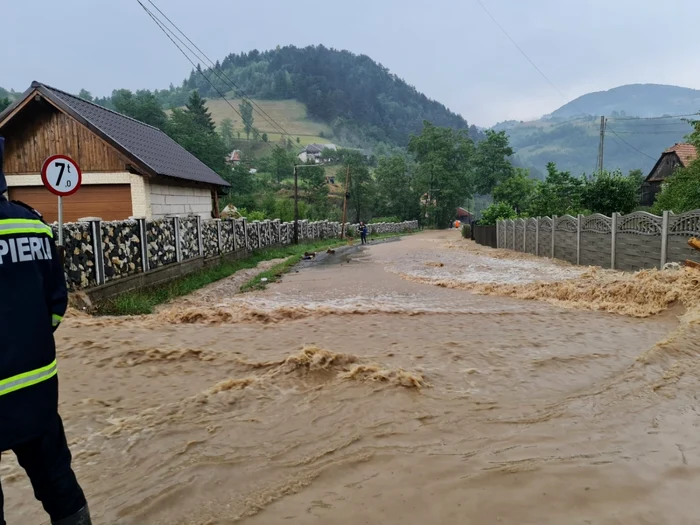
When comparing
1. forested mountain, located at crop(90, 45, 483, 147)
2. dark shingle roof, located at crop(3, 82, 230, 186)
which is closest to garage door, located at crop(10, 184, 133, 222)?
dark shingle roof, located at crop(3, 82, 230, 186)

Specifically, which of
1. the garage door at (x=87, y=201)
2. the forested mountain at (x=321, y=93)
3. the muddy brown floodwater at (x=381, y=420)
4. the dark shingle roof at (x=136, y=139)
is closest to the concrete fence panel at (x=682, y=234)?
the muddy brown floodwater at (x=381, y=420)

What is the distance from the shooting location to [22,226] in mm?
1962

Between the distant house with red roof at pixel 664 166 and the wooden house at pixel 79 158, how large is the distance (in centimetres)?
3811

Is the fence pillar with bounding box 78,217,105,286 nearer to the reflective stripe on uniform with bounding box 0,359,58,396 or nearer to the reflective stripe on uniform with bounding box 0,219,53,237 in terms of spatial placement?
the reflective stripe on uniform with bounding box 0,219,53,237

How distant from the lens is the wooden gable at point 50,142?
546 inches

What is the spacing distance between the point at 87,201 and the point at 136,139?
315 cm

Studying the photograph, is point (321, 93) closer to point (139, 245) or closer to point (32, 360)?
point (139, 245)

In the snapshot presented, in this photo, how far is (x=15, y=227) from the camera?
193 cm

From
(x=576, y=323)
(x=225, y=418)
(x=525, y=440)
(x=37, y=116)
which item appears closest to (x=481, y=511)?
(x=525, y=440)

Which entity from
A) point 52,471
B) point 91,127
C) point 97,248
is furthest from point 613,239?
point 91,127

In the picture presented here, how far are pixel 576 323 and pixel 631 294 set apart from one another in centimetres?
214

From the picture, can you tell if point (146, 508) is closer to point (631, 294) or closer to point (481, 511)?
point (481, 511)

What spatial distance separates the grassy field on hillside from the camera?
137875 millimetres

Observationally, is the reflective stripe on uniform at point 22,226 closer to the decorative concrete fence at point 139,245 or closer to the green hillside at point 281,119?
the decorative concrete fence at point 139,245
